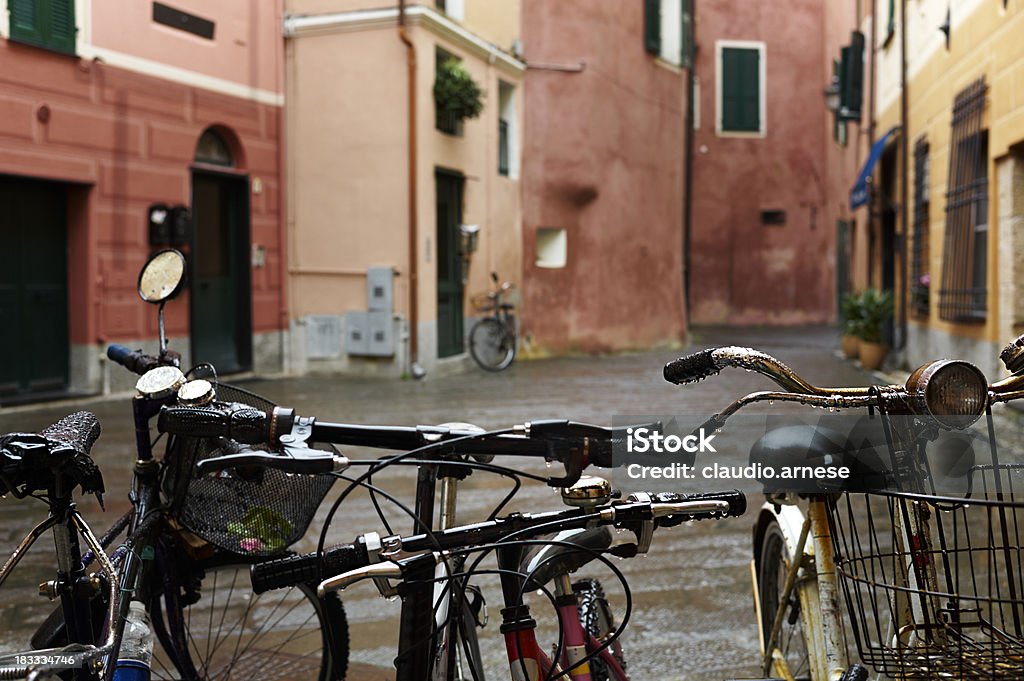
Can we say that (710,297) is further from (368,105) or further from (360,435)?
(360,435)

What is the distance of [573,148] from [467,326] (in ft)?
11.6

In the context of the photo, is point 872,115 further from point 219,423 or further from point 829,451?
point 219,423

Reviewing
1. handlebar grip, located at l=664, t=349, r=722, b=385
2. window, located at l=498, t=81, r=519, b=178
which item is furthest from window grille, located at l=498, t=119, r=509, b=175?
handlebar grip, located at l=664, t=349, r=722, b=385

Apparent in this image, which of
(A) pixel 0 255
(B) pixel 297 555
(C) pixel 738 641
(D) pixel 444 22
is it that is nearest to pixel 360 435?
(B) pixel 297 555

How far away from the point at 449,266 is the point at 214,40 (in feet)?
13.1

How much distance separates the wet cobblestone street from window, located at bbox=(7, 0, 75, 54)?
3.06 m

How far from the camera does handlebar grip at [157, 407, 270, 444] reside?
1812 millimetres

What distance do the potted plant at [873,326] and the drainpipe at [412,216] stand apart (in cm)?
519

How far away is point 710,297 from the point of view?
80.6ft

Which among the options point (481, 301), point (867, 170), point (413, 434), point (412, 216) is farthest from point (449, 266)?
point (413, 434)

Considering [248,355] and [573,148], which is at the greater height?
[573,148]

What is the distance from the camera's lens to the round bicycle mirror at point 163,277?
2.69 m

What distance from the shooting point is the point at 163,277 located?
2.72 meters

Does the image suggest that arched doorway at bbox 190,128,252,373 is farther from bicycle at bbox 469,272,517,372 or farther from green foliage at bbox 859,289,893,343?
green foliage at bbox 859,289,893,343
